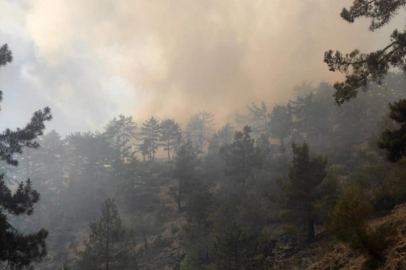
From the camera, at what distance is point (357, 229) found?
788 cm

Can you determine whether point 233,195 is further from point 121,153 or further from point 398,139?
point 121,153

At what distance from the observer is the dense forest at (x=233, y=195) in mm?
10625

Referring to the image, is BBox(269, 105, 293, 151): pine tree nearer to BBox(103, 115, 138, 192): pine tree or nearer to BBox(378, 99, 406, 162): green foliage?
BBox(103, 115, 138, 192): pine tree

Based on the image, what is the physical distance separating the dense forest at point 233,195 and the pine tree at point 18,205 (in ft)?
0.16

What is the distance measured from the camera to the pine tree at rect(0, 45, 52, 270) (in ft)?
36.7

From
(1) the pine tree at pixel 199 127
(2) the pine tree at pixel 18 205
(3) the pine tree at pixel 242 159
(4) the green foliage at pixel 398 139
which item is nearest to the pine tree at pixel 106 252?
(2) the pine tree at pixel 18 205

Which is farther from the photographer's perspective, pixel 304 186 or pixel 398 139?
pixel 304 186

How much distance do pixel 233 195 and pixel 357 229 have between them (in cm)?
2166

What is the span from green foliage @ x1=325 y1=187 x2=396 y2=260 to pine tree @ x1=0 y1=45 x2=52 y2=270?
12256 mm

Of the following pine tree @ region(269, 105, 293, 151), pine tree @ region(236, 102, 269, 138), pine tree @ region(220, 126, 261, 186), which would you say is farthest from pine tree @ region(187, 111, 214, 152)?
pine tree @ region(220, 126, 261, 186)

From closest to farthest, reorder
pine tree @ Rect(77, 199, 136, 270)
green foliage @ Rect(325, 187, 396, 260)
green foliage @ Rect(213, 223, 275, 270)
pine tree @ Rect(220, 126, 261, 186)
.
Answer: green foliage @ Rect(325, 187, 396, 260) → green foliage @ Rect(213, 223, 275, 270) → pine tree @ Rect(77, 199, 136, 270) → pine tree @ Rect(220, 126, 261, 186)

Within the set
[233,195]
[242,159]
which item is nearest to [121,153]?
[242,159]

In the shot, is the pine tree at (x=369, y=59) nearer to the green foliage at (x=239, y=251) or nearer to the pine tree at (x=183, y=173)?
the green foliage at (x=239, y=251)

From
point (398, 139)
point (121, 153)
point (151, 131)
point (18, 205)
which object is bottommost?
point (398, 139)
